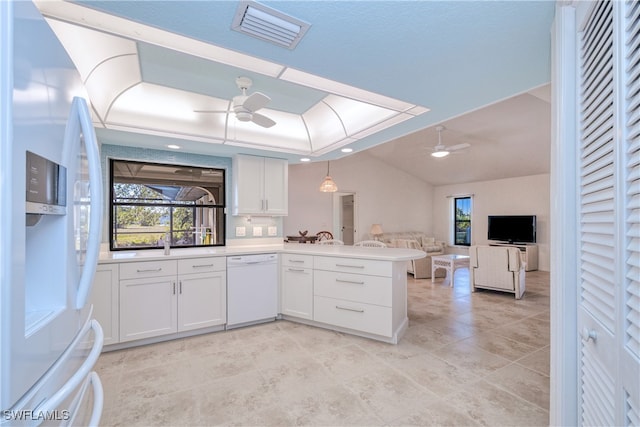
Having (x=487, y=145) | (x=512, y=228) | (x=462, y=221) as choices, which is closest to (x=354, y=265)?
(x=487, y=145)

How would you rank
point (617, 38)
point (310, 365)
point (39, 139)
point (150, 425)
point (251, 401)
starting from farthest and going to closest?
point (310, 365) < point (251, 401) < point (150, 425) < point (617, 38) < point (39, 139)

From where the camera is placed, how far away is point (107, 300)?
8.56ft

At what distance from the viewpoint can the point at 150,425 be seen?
5.63ft

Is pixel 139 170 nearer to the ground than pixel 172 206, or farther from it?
farther from it

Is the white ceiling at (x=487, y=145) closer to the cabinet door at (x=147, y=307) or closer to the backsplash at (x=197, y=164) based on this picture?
the backsplash at (x=197, y=164)

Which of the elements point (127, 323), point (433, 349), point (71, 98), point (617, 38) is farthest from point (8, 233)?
point (433, 349)

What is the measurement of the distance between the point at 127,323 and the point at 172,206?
145 centimetres

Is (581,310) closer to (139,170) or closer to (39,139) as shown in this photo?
(39,139)

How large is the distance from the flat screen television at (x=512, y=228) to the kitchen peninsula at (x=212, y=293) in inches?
222

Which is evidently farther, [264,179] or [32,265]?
[264,179]

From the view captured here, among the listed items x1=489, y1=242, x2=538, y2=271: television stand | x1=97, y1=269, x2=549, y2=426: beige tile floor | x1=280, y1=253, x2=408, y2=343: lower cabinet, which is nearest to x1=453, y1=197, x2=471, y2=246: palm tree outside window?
x1=489, y1=242, x2=538, y2=271: television stand

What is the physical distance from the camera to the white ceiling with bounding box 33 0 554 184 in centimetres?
125

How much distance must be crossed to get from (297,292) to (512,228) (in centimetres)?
647

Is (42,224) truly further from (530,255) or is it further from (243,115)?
(530,255)
